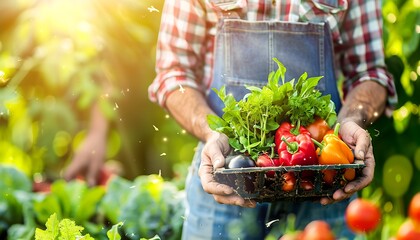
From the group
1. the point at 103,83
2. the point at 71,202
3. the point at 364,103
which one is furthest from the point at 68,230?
the point at 103,83

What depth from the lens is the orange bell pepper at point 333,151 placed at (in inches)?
59.8

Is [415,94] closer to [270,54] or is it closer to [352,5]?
[352,5]

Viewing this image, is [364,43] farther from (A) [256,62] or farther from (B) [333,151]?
(B) [333,151]

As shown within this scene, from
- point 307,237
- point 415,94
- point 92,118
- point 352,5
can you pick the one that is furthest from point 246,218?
point 92,118

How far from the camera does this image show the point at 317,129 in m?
1.63

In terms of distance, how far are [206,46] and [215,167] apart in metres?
0.52

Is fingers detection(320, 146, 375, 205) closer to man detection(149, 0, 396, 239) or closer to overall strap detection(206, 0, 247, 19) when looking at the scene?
man detection(149, 0, 396, 239)

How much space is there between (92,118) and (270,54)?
1.75m

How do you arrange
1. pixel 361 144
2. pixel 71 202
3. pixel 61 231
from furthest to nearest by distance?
pixel 71 202, pixel 361 144, pixel 61 231

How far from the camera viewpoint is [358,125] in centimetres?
174

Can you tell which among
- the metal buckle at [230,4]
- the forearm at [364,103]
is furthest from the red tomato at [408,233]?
the metal buckle at [230,4]

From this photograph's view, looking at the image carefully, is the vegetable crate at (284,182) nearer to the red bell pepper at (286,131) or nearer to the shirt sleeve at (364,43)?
the red bell pepper at (286,131)

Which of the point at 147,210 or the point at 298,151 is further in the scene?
the point at 147,210

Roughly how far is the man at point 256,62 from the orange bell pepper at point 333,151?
5.1 inches
